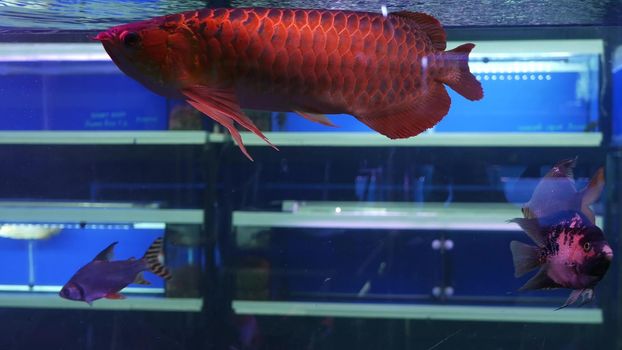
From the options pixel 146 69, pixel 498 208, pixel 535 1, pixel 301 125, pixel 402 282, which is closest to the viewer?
pixel 146 69

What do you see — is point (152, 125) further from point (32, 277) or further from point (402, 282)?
point (402, 282)

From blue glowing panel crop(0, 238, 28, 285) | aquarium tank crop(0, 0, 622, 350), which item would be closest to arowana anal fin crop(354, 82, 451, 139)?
aquarium tank crop(0, 0, 622, 350)

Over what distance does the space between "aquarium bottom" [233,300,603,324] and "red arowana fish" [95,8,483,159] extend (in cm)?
180

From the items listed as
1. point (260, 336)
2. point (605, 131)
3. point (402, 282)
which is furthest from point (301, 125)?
point (605, 131)

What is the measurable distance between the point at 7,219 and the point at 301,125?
141cm

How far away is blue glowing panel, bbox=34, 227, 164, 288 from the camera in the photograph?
6.85ft

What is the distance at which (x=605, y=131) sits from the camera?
6.98 ft

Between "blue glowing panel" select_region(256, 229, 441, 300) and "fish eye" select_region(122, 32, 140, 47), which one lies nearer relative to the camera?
"fish eye" select_region(122, 32, 140, 47)

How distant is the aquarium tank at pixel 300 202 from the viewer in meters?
2.00

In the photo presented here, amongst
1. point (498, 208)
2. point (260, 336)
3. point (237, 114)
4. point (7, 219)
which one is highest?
point (237, 114)

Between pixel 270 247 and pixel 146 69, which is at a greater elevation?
pixel 146 69

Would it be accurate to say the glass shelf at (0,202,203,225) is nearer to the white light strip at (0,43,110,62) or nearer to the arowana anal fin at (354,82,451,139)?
the white light strip at (0,43,110,62)

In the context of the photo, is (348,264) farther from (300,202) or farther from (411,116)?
(411,116)

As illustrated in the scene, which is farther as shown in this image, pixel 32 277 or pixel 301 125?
pixel 32 277
